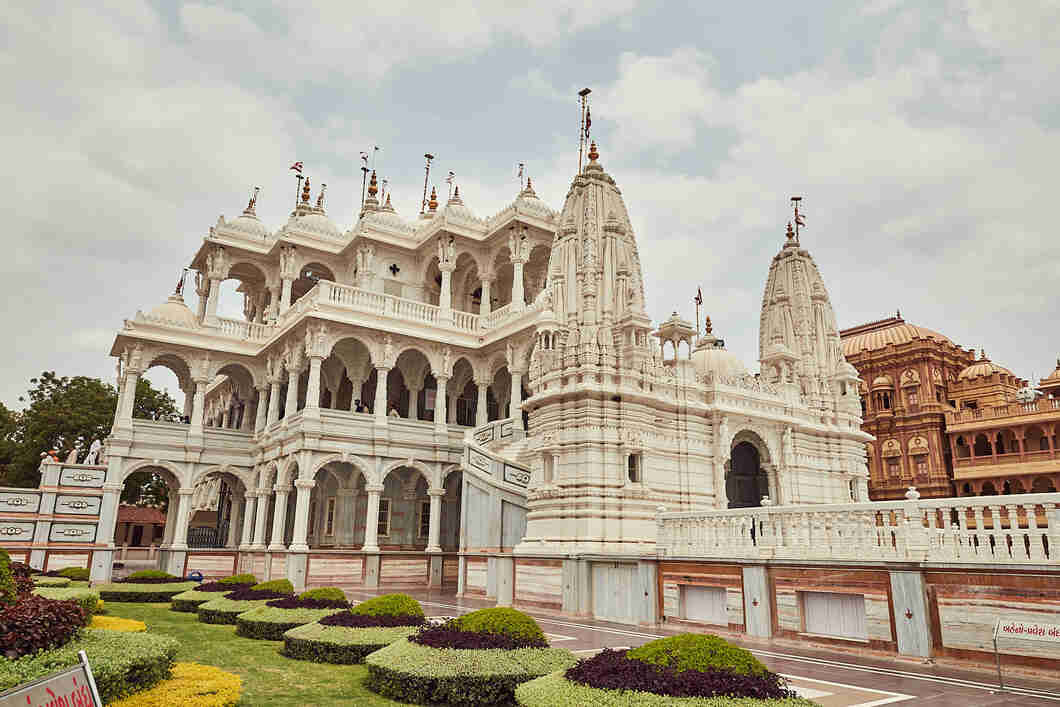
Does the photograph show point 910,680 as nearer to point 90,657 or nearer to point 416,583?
point 90,657

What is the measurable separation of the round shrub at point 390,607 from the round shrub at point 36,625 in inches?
205

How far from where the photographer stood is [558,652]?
32.7ft

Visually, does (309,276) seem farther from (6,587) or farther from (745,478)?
(6,587)

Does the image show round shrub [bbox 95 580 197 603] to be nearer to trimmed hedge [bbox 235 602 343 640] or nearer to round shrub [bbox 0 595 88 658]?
trimmed hedge [bbox 235 602 343 640]

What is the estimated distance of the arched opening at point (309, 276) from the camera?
132 feet

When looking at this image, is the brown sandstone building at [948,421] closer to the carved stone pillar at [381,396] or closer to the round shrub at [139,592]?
the carved stone pillar at [381,396]

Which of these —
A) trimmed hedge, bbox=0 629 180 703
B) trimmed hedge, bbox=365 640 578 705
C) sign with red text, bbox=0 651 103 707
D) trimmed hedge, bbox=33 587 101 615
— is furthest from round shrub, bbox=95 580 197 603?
sign with red text, bbox=0 651 103 707

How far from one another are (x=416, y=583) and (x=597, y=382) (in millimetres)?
13501

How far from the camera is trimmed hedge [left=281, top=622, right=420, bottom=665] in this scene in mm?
11484

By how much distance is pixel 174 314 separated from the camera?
35.5m

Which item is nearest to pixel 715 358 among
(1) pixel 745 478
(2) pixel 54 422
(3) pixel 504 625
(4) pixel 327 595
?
(1) pixel 745 478

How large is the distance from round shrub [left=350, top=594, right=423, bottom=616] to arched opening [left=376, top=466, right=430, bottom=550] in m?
19.7

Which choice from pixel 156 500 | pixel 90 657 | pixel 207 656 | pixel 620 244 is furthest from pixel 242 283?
pixel 90 657

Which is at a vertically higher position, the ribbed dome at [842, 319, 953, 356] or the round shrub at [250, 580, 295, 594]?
the ribbed dome at [842, 319, 953, 356]
